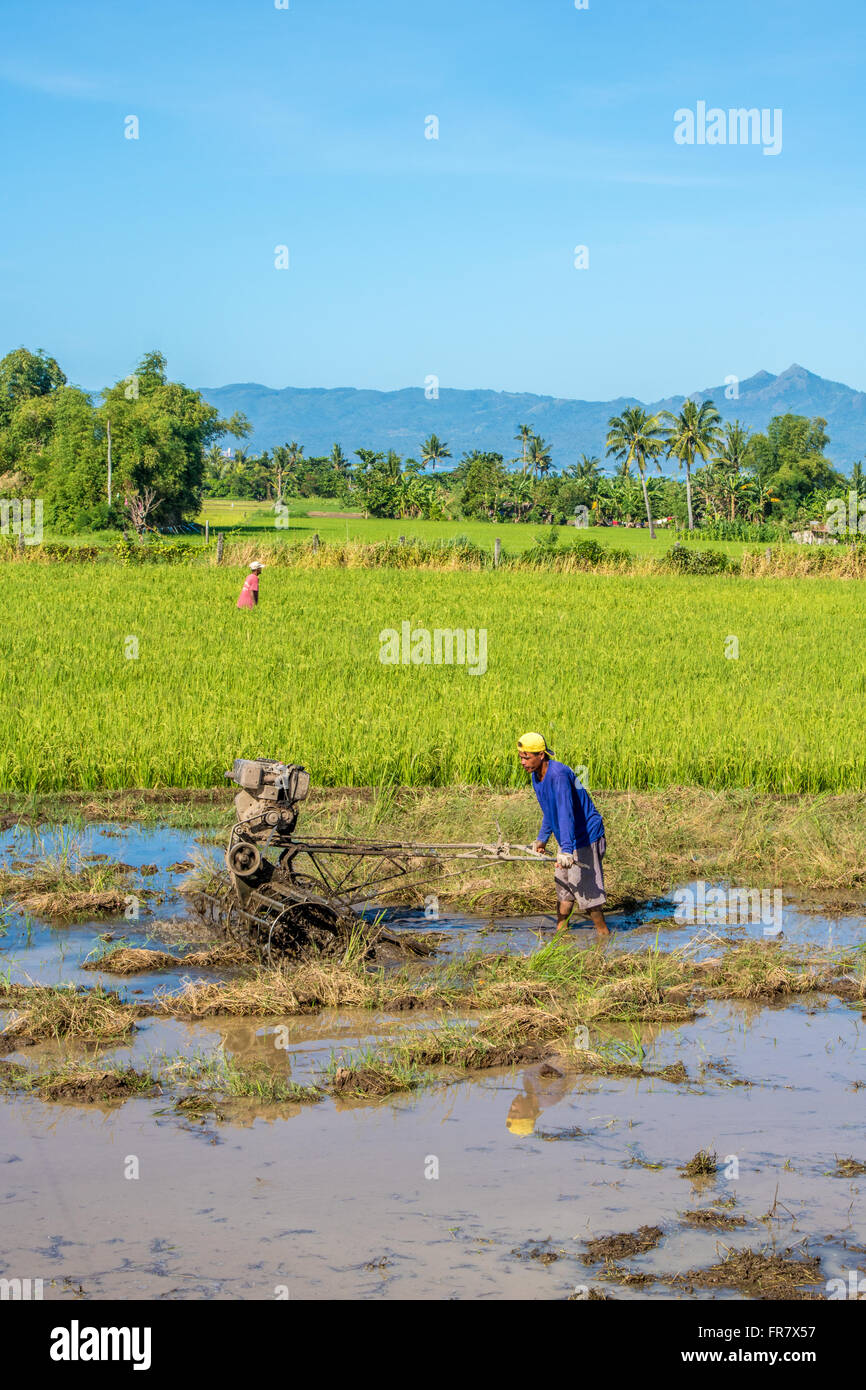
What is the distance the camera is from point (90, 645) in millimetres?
16875

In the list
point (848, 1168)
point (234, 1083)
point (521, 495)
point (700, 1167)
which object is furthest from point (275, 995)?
point (521, 495)

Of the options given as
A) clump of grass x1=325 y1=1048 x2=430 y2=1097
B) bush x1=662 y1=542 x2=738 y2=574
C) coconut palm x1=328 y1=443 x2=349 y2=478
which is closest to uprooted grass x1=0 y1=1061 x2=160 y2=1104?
clump of grass x1=325 y1=1048 x2=430 y2=1097

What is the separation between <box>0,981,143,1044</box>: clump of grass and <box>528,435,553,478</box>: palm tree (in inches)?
3852

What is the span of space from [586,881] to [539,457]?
99.7 meters

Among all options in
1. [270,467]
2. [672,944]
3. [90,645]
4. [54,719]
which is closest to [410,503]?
[270,467]

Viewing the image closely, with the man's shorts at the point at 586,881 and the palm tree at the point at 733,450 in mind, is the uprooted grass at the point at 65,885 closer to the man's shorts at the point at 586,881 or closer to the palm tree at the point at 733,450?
the man's shorts at the point at 586,881

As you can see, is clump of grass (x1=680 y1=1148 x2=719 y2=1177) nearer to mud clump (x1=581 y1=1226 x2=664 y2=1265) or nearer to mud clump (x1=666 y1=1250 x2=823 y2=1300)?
mud clump (x1=581 y1=1226 x2=664 y2=1265)

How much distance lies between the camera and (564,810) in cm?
692

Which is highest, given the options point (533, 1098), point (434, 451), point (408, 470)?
point (434, 451)

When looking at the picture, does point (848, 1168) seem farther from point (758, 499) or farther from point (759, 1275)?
point (758, 499)

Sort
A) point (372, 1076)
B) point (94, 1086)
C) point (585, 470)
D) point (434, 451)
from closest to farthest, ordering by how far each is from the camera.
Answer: point (94, 1086), point (372, 1076), point (585, 470), point (434, 451)

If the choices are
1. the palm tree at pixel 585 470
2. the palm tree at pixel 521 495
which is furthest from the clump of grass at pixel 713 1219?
the palm tree at pixel 585 470

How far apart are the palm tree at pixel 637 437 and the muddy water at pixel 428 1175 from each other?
78.1 meters

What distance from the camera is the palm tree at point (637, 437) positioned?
3268 inches
